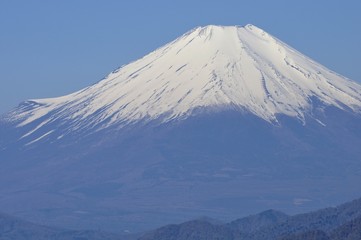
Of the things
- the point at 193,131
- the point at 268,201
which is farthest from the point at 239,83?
the point at 268,201

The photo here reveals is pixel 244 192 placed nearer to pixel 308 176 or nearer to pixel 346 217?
pixel 308 176

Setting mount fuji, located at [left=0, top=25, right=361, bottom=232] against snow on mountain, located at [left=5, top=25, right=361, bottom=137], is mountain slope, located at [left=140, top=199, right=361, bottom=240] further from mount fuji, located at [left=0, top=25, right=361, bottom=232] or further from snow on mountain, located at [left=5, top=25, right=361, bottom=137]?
snow on mountain, located at [left=5, top=25, right=361, bottom=137]

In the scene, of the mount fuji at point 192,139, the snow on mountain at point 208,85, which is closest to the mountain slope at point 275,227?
the mount fuji at point 192,139

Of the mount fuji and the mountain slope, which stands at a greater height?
the mount fuji

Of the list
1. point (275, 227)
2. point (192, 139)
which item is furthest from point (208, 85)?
point (275, 227)

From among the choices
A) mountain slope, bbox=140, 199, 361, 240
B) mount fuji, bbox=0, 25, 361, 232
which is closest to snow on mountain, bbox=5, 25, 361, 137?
mount fuji, bbox=0, 25, 361, 232

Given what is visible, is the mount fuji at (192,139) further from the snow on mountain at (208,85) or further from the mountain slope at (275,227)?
the mountain slope at (275,227)

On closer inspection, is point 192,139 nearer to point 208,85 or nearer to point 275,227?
point 208,85
